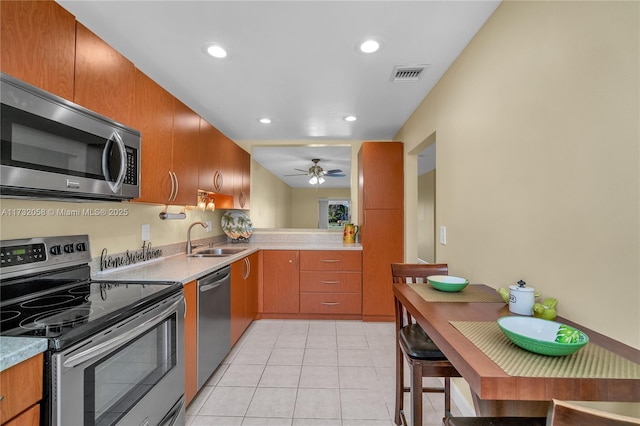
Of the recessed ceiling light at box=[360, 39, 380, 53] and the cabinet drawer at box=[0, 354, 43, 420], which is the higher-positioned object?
the recessed ceiling light at box=[360, 39, 380, 53]

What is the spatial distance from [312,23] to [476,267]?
1769 mm

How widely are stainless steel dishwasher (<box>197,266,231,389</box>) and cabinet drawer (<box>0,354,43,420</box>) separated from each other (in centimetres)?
102

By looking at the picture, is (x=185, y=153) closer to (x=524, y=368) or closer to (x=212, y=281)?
(x=212, y=281)

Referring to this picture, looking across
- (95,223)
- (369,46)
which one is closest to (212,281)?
(95,223)

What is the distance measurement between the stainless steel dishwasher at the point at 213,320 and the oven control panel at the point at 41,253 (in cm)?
69

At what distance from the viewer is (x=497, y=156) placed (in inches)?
60.7

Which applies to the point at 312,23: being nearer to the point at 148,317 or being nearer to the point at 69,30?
the point at 69,30

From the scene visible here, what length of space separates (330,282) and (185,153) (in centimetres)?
216

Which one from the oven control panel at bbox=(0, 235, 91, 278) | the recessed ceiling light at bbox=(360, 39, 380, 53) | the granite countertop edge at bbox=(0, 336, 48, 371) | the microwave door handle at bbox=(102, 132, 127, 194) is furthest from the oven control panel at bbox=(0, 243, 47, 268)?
the recessed ceiling light at bbox=(360, 39, 380, 53)

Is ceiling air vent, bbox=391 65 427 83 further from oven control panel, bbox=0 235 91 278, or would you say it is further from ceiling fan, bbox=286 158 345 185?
ceiling fan, bbox=286 158 345 185

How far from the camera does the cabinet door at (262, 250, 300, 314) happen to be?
3459 mm

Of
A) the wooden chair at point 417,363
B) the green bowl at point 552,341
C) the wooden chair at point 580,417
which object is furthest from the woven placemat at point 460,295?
the wooden chair at point 580,417

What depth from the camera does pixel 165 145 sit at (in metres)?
2.01

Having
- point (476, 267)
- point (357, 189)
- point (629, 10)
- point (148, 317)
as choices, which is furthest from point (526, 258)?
point (357, 189)
